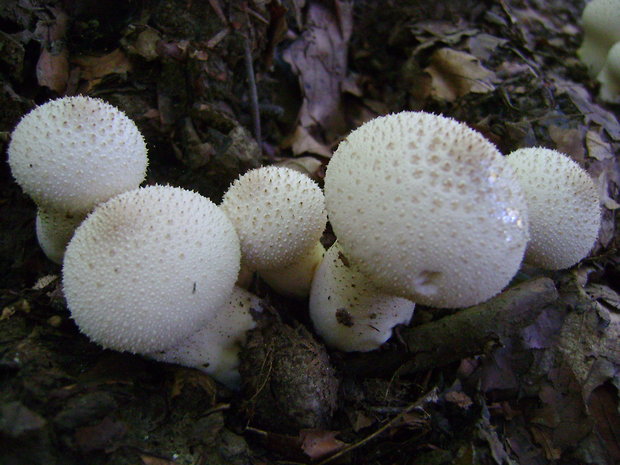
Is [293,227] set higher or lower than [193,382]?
higher

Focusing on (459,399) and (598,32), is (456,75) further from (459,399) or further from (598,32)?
(459,399)

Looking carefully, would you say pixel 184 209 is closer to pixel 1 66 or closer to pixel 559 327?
pixel 1 66

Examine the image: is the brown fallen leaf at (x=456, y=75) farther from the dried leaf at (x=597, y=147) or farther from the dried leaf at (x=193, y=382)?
the dried leaf at (x=193, y=382)

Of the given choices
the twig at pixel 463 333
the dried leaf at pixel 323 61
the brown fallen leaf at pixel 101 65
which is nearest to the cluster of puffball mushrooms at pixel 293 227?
the twig at pixel 463 333

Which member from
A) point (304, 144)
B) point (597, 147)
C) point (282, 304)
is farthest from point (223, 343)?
point (597, 147)

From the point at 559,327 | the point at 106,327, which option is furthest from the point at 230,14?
the point at 559,327

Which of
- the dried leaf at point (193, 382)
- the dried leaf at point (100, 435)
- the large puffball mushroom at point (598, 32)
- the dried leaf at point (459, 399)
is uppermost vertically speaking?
the large puffball mushroom at point (598, 32)

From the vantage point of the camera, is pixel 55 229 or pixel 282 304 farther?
pixel 282 304

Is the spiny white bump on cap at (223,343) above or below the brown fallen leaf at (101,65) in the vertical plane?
below

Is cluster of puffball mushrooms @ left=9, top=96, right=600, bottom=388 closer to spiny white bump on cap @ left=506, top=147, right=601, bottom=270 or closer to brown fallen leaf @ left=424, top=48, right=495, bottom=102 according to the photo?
spiny white bump on cap @ left=506, top=147, right=601, bottom=270
